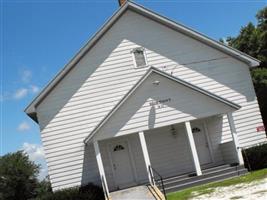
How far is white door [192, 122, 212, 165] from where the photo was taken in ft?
74.7

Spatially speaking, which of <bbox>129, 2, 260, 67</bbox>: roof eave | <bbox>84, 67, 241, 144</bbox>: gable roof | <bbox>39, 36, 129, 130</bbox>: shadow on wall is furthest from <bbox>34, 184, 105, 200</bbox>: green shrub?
<bbox>129, 2, 260, 67</bbox>: roof eave

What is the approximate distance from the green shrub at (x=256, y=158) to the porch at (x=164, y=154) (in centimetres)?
47

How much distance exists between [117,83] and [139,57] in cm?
182

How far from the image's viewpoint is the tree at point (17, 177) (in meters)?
38.2

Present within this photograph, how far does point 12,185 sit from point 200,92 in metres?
23.8

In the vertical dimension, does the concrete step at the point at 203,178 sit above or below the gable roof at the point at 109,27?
below

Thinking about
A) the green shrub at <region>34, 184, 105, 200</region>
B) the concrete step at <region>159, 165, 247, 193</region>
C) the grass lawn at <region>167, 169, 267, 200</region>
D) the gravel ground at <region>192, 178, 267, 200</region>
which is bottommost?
the gravel ground at <region>192, 178, 267, 200</region>

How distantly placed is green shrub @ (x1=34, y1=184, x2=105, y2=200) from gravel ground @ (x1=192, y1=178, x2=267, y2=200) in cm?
581

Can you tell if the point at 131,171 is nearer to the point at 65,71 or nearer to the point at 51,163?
the point at 51,163

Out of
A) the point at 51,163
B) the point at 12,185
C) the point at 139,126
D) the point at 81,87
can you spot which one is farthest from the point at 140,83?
the point at 12,185

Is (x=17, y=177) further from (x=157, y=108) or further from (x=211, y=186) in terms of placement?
(x=211, y=186)

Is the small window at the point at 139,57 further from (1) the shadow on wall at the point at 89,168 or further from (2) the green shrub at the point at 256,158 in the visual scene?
(2) the green shrub at the point at 256,158

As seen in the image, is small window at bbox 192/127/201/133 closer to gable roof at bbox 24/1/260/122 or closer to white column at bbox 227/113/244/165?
white column at bbox 227/113/244/165

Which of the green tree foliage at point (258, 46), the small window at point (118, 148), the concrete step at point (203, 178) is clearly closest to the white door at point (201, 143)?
the concrete step at point (203, 178)
